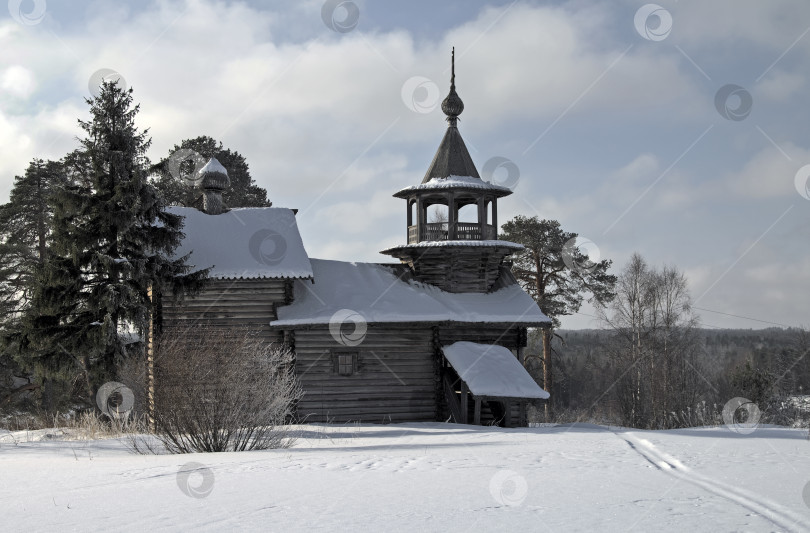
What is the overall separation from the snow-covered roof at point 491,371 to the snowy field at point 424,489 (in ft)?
28.1

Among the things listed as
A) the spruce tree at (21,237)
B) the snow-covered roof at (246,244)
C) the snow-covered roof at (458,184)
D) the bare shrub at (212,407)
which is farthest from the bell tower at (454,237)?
the spruce tree at (21,237)

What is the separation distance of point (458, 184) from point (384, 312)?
5.11 m

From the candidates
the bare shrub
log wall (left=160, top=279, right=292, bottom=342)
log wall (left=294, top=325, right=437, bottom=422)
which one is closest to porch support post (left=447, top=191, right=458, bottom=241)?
log wall (left=294, top=325, right=437, bottom=422)

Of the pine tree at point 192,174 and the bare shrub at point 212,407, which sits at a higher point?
the pine tree at point 192,174

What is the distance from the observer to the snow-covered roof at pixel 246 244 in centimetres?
2128

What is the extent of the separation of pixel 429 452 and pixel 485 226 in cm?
1427

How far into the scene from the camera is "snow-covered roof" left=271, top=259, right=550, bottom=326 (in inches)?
853

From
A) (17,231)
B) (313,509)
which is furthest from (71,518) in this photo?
(17,231)

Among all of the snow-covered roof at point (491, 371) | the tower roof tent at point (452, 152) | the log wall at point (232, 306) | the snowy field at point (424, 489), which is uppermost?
the tower roof tent at point (452, 152)

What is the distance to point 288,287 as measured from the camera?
21891 mm

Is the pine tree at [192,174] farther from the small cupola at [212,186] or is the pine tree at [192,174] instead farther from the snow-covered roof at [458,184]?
the snow-covered roof at [458,184]

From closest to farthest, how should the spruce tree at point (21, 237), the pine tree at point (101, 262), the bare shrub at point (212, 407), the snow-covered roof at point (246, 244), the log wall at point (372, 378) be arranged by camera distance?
the bare shrub at point (212, 407)
the pine tree at point (101, 262)
the snow-covered roof at point (246, 244)
the log wall at point (372, 378)
the spruce tree at point (21, 237)

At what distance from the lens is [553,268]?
3494cm

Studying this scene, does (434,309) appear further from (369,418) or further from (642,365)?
(642,365)
